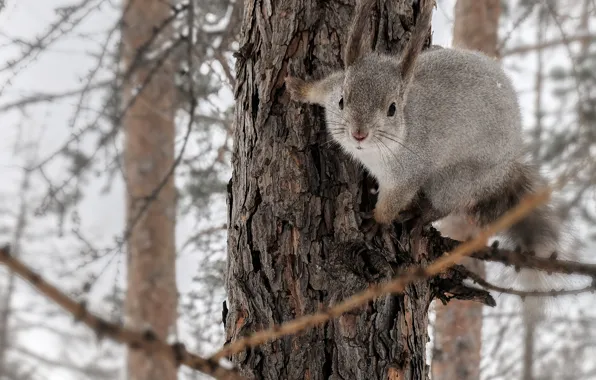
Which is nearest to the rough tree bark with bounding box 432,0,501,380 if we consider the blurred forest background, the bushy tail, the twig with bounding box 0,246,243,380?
the blurred forest background

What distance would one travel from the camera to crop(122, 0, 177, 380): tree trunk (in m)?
4.08

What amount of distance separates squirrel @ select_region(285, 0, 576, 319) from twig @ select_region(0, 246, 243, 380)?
1072 mm

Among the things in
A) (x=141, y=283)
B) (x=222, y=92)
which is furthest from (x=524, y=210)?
(x=141, y=283)

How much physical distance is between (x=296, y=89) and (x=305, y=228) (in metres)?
0.40

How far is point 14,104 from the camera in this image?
3061 mm

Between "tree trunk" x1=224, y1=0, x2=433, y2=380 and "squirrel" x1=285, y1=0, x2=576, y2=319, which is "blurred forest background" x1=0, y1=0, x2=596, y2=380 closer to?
"squirrel" x1=285, y1=0, x2=576, y2=319

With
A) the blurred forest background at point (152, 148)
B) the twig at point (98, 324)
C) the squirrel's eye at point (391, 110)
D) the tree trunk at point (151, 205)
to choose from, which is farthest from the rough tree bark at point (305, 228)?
the tree trunk at point (151, 205)

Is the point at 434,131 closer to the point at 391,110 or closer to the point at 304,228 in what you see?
the point at 391,110

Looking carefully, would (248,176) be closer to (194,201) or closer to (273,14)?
(273,14)

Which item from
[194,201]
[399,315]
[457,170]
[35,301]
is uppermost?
[35,301]

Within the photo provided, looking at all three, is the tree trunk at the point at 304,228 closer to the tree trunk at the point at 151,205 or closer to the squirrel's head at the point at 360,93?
the squirrel's head at the point at 360,93

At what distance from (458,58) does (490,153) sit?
1.07 feet

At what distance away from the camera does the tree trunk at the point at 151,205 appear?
4.08 meters

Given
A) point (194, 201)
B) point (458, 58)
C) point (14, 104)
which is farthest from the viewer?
point (194, 201)
